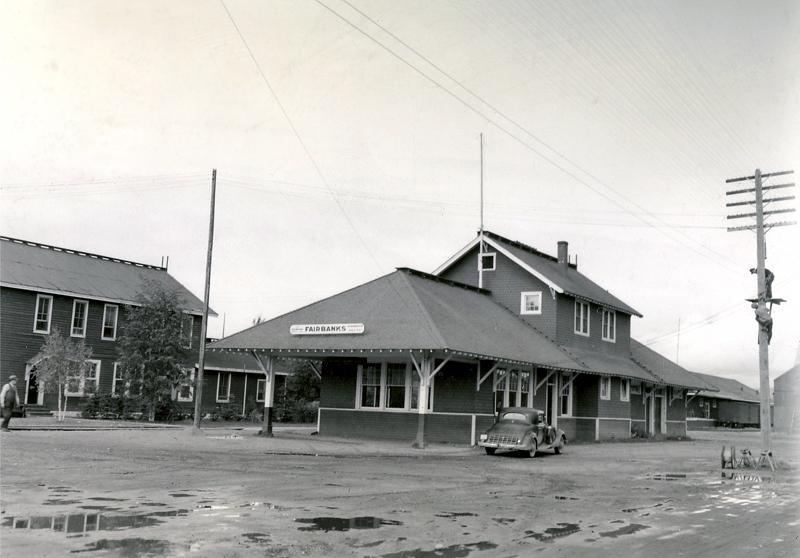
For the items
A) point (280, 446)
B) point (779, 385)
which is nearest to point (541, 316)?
point (280, 446)

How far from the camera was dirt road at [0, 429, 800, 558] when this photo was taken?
9.21 meters

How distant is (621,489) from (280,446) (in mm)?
11850

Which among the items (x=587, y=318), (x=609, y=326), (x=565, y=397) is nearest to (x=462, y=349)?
(x=565, y=397)

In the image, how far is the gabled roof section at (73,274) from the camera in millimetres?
41156

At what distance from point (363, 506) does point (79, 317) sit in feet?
115

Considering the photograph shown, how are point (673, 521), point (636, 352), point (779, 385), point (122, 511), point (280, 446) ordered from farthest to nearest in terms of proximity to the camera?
1. point (779, 385)
2. point (636, 352)
3. point (280, 446)
4. point (673, 521)
5. point (122, 511)

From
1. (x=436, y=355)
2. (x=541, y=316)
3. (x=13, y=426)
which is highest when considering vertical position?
(x=541, y=316)

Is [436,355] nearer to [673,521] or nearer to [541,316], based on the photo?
[541,316]

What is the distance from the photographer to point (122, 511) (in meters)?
10.8

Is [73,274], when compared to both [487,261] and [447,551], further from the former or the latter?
[447,551]

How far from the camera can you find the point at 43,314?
41594 millimetres

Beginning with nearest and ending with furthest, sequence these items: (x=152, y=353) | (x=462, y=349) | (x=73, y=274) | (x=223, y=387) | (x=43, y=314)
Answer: (x=462, y=349)
(x=152, y=353)
(x=43, y=314)
(x=73, y=274)
(x=223, y=387)

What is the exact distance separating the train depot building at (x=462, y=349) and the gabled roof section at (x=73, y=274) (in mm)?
15173

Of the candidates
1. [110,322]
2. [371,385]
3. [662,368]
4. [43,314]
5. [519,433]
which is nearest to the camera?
[519,433]
